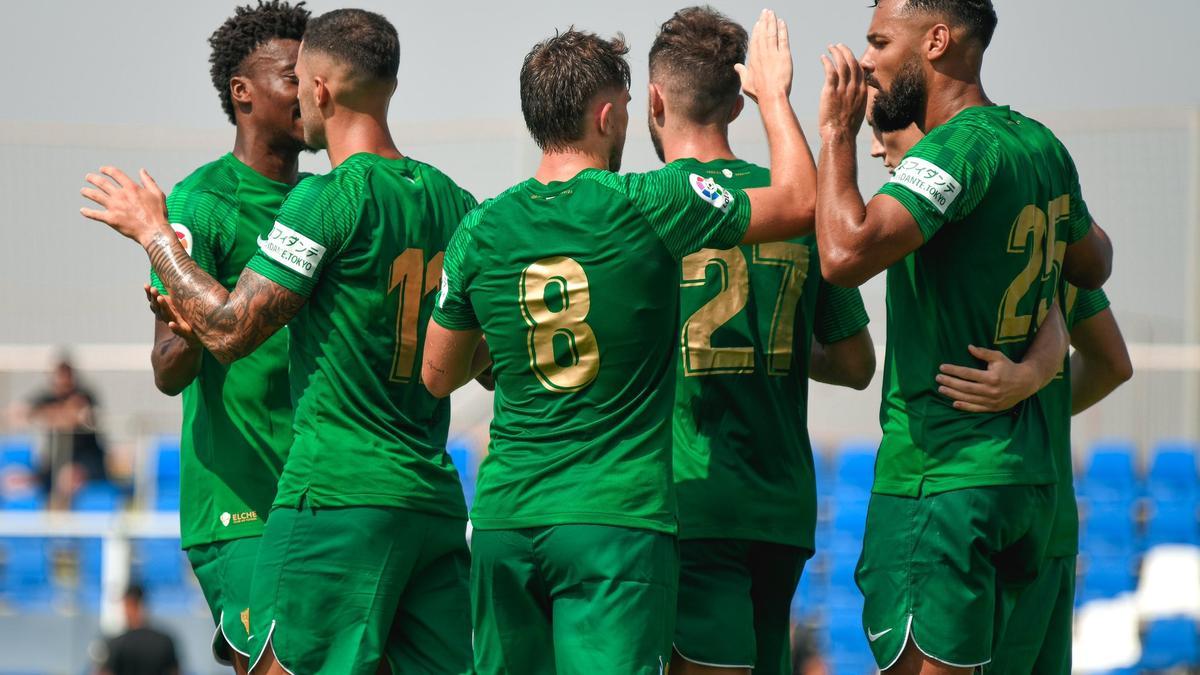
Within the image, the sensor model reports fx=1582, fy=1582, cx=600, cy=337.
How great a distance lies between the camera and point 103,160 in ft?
51.8

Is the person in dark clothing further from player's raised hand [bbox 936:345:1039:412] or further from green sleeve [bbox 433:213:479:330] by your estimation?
player's raised hand [bbox 936:345:1039:412]

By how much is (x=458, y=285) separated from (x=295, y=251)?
0.54m

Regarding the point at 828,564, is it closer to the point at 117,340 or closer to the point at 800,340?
the point at 117,340

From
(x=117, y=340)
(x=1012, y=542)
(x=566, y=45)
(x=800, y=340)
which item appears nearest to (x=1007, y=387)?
(x=1012, y=542)

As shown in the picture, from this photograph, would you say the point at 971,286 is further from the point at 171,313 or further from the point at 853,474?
the point at 853,474

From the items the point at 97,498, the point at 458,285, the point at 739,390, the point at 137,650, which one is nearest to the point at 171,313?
the point at 458,285

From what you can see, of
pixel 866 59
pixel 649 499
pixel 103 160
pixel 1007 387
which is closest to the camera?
pixel 649 499

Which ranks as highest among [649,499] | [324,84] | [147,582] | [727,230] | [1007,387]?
[324,84]

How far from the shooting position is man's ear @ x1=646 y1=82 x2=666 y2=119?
16.6 feet

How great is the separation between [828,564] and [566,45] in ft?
32.5

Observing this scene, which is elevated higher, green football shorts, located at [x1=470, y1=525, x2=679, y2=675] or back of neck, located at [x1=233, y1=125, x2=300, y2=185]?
back of neck, located at [x1=233, y1=125, x2=300, y2=185]

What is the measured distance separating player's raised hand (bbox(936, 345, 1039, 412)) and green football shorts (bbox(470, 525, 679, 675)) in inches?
37.2

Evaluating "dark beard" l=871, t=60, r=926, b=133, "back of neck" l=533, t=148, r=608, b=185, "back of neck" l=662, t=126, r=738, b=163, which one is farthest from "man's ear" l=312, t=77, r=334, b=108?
"dark beard" l=871, t=60, r=926, b=133

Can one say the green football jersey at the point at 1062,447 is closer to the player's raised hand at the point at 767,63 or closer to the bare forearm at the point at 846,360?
the bare forearm at the point at 846,360
